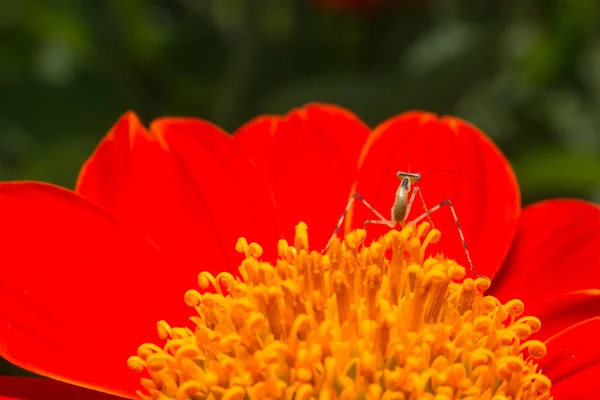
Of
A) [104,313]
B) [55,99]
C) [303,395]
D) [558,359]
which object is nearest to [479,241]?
[558,359]

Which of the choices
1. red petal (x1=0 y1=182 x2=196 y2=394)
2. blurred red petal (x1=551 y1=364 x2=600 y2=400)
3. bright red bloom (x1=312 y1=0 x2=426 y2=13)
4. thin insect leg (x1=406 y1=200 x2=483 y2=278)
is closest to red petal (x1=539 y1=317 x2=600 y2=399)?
blurred red petal (x1=551 y1=364 x2=600 y2=400)

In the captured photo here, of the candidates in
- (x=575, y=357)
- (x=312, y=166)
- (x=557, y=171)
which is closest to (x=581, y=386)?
(x=575, y=357)

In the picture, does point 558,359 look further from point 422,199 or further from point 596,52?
point 596,52

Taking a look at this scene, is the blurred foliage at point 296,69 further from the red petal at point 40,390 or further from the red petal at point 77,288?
the red petal at point 40,390

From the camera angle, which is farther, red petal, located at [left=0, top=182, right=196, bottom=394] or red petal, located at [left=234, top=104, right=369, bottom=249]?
red petal, located at [left=234, top=104, right=369, bottom=249]

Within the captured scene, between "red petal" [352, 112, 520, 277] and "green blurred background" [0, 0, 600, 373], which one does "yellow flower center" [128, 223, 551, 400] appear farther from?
"green blurred background" [0, 0, 600, 373]

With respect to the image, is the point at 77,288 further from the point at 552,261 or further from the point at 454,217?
the point at 552,261
